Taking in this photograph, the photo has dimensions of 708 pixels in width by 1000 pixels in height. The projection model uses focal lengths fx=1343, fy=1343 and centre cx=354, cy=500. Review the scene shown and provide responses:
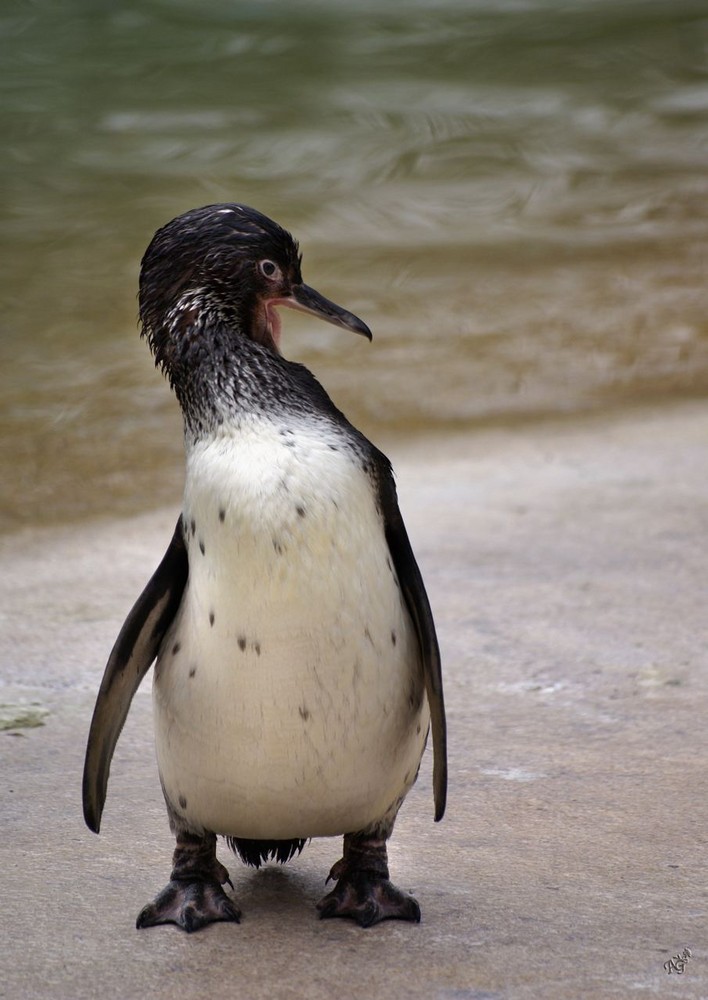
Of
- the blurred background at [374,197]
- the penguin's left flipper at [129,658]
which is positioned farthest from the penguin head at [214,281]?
the blurred background at [374,197]

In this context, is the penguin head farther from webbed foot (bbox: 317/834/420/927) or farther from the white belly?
webbed foot (bbox: 317/834/420/927)

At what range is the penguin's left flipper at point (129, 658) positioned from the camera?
2.12 meters

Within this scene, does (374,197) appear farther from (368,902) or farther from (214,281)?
(368,902)

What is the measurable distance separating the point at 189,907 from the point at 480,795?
776 mm

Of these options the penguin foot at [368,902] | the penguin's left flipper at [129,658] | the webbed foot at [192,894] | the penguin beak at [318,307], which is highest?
the penguin beak at [318,307]

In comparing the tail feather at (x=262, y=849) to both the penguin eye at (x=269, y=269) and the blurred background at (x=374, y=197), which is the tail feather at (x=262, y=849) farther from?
the blurred background at (x=374, y=197)

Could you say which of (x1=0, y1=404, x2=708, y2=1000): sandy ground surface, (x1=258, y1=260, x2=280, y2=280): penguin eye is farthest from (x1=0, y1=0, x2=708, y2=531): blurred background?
(x1=258, y1=260, x2=280, y2=280): penguin eye

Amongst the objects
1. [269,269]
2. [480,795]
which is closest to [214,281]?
[269,269]

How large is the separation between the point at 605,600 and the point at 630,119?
609 centimetres

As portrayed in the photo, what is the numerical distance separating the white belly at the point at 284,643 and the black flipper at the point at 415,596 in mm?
38

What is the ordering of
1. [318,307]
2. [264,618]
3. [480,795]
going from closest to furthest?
[264,618] → [318,307] → [480,795]

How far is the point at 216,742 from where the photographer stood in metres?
2.01

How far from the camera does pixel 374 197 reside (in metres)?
8.54

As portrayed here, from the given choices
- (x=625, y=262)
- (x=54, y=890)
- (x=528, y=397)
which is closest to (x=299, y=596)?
(x=54, y=890)
